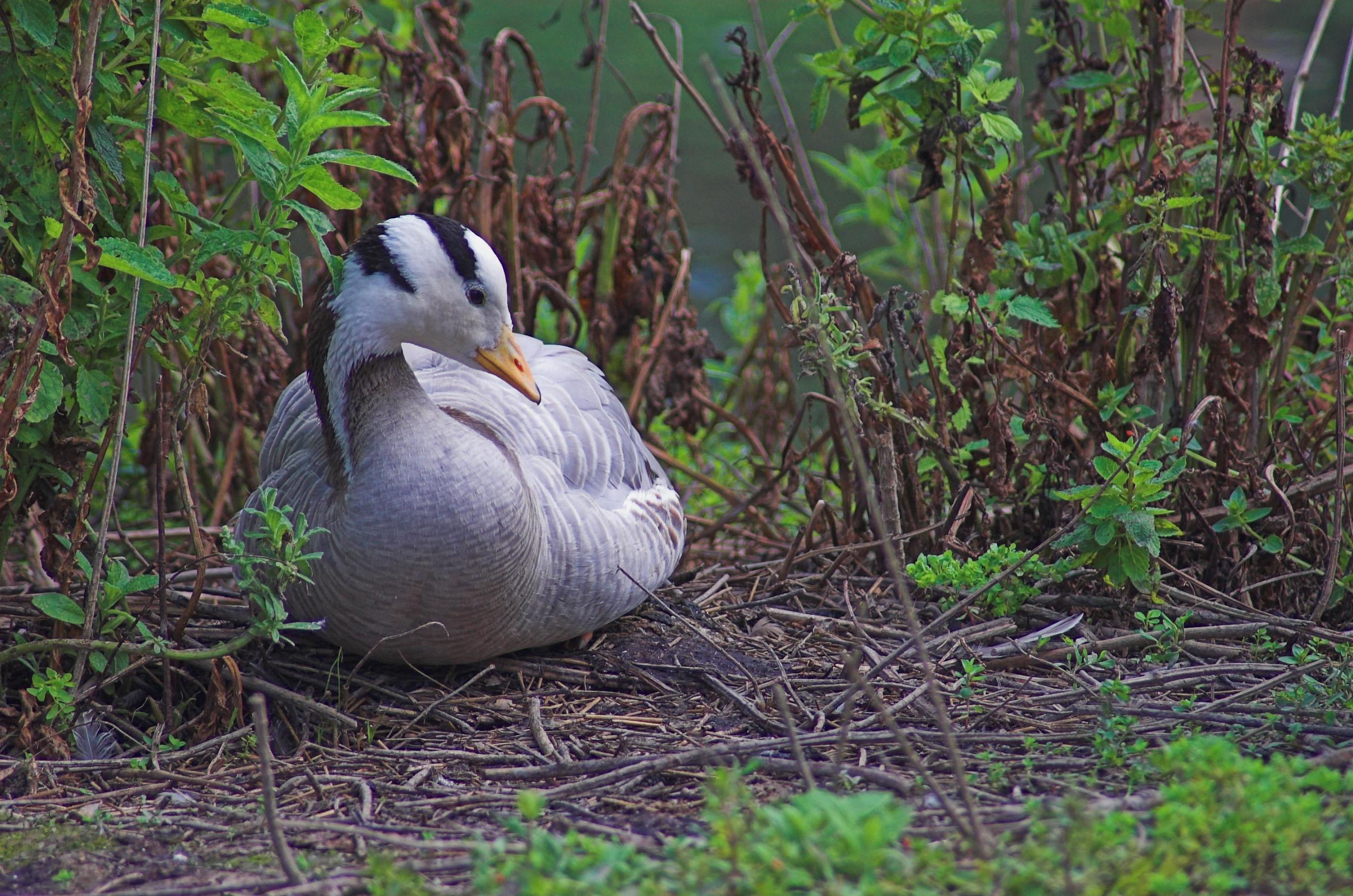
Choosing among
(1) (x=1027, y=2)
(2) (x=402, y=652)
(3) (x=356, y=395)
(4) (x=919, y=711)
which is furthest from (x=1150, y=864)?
(1) (x=1027, y=2)

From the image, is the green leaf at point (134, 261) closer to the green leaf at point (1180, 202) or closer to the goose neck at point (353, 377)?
the goose neck at point (353, 377)

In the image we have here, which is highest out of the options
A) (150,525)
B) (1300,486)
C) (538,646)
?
(1300,486)

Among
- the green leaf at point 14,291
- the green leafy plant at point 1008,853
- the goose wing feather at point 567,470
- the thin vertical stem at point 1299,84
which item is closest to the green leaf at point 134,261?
the green leaf at point 14,291

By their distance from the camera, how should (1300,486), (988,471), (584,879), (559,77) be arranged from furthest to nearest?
(559,77), (988,471), (1300,486), (584,879)

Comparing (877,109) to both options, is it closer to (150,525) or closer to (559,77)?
(150,525)

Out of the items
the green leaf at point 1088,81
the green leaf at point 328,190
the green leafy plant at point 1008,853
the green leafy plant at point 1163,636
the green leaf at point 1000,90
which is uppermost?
the green leaf at point 1088,81

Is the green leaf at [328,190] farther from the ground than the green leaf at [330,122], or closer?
closer

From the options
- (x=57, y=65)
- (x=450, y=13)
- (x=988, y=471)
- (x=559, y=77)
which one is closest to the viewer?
(x=57, y=65)

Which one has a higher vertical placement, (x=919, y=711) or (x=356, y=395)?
(x=356, y=395)

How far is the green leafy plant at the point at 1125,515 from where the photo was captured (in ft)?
10.6

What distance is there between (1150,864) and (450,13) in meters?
4.14

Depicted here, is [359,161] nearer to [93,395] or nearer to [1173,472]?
[93,395]

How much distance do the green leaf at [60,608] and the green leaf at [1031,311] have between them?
2596 millimetres

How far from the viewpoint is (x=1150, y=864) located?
186 centimetres
